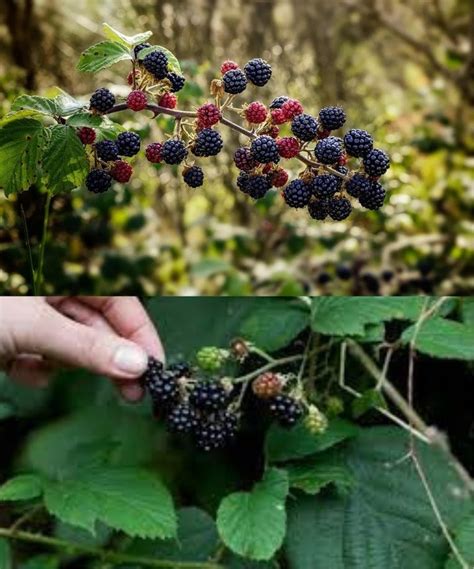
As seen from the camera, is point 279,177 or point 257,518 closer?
point 257,518

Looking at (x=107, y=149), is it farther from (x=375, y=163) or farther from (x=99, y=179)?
(x=375, y=163)

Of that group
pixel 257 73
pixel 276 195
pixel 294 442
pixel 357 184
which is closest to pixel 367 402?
pixel 294 442

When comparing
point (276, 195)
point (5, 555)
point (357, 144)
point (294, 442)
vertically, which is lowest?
point (5, 555)

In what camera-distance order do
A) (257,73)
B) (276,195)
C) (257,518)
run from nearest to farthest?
1. (257,518)
2. (257,73)
3. (276,195)

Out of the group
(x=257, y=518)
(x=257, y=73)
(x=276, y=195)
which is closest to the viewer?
(x=257, y=518)

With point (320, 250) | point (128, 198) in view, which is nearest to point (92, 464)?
point (128, 198)

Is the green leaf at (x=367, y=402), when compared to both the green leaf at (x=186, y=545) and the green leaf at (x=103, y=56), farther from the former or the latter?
the green leaf at (x=103, y=56)

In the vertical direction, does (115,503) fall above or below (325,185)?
below
